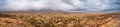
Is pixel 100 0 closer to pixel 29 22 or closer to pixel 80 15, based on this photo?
pixel 80 15

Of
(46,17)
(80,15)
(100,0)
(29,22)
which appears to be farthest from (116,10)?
(29,22)

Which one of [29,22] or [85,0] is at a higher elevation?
[85,0]

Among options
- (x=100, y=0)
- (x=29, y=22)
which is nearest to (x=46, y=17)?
(x=29, y=22)

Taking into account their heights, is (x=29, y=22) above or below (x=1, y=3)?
below

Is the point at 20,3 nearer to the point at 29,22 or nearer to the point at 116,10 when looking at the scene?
the point at 29,22
